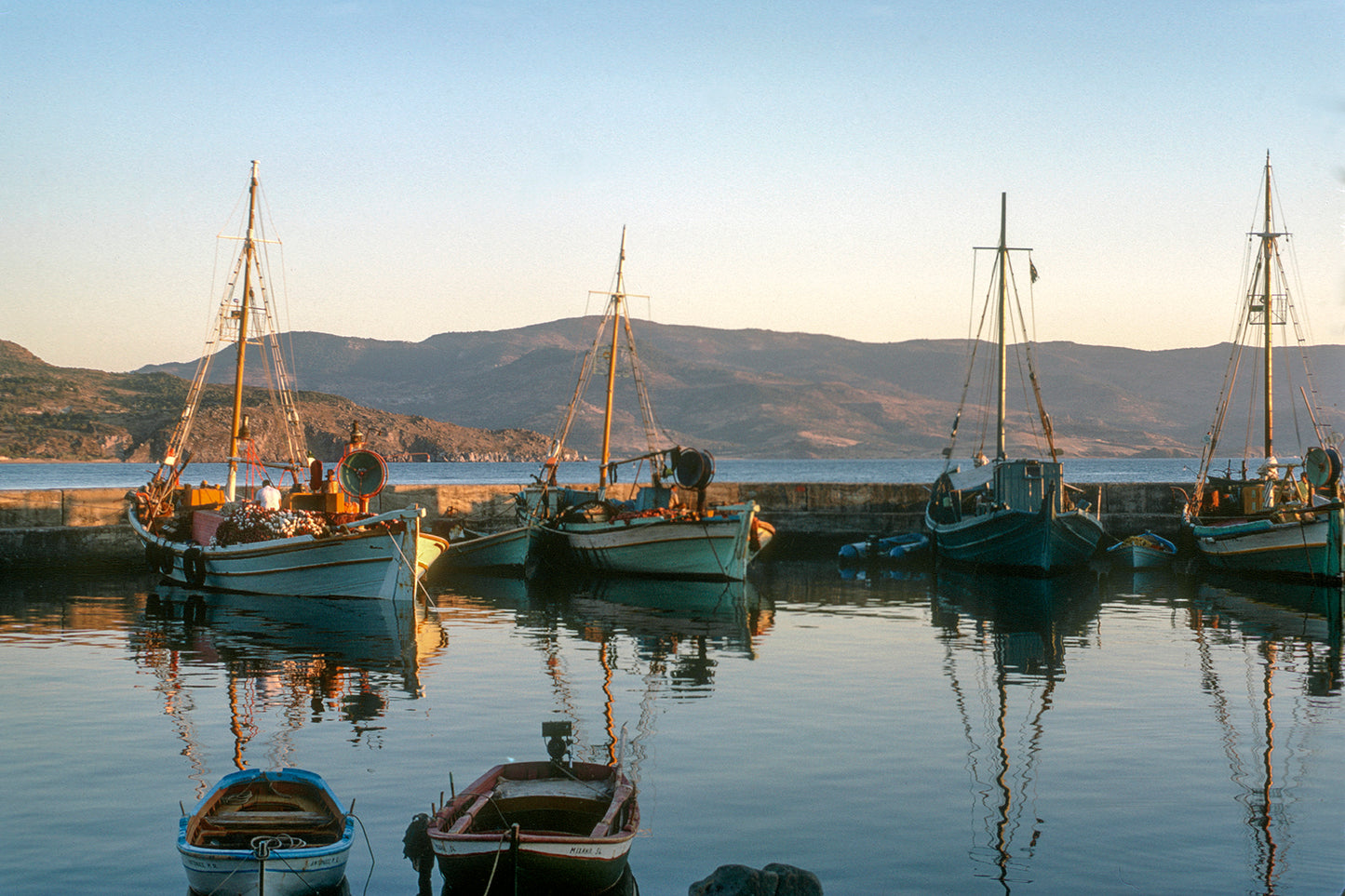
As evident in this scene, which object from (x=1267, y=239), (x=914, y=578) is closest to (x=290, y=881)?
(x=914, y=578)

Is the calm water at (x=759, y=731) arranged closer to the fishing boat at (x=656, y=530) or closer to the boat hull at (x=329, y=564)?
the boat hull at (x=329, y=564)

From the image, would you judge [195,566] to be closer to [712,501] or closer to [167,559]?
[167,559]

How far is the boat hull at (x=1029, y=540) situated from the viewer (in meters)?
38.2

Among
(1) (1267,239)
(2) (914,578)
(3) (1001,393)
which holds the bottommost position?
(2) (914,578)

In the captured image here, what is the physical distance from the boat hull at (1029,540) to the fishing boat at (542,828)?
29664 mm

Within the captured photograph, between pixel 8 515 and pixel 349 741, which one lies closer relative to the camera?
pixel 349 741

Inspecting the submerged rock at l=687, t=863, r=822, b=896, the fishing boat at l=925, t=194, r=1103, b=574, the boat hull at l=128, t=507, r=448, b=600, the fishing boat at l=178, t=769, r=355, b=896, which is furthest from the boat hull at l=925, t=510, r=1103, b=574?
the fishing boat at l=178, t=769, r=355, b=896

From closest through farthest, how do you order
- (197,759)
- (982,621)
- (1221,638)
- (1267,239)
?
(197,759), (1221,638), (982,621), (1267,239)

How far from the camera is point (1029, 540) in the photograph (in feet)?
126

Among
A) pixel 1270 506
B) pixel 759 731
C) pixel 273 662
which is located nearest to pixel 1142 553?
pixel 1270 506

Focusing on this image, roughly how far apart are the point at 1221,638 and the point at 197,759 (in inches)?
804

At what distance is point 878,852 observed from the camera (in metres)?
10.7

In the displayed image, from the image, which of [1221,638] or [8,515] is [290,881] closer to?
[1221,638]

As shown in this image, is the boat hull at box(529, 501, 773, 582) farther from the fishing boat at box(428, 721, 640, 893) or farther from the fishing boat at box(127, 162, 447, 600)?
the fishing boat at box(428, 721, 640, 893)
